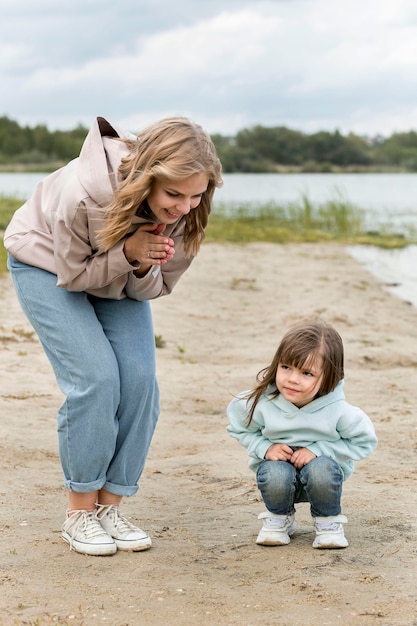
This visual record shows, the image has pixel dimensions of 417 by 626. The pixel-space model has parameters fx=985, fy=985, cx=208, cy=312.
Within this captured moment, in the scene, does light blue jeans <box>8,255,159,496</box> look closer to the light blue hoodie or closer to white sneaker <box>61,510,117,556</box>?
white sneaker <box>61,510,117,556</box>

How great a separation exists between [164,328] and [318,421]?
5866 mm

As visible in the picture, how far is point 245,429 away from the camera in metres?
3.93

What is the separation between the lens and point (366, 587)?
132 inches

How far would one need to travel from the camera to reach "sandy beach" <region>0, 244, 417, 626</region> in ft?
10.5

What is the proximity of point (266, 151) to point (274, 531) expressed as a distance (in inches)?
2244

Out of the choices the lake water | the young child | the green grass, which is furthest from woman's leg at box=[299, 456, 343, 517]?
the green grass

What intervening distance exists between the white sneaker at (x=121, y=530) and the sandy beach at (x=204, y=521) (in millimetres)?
44

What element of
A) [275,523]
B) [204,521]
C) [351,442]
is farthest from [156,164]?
[204,521]

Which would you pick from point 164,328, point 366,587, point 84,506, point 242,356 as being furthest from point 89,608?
point 164,328

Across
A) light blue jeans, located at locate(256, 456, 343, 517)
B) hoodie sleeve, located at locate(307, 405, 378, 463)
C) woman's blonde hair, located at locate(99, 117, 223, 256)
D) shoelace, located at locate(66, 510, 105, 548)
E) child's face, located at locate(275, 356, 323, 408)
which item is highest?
woman's blonde hair, located at locate(99, 117, 223, 256)

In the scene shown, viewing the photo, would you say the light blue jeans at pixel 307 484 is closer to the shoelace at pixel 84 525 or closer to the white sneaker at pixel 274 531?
the white sneaker at pixel 274 531

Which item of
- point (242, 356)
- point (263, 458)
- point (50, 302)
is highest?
point (50, 302)

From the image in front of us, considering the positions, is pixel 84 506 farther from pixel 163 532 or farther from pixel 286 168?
pixel 286 168

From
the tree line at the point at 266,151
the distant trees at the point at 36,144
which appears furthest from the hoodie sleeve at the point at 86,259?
the distant trees at the point at 36,144
